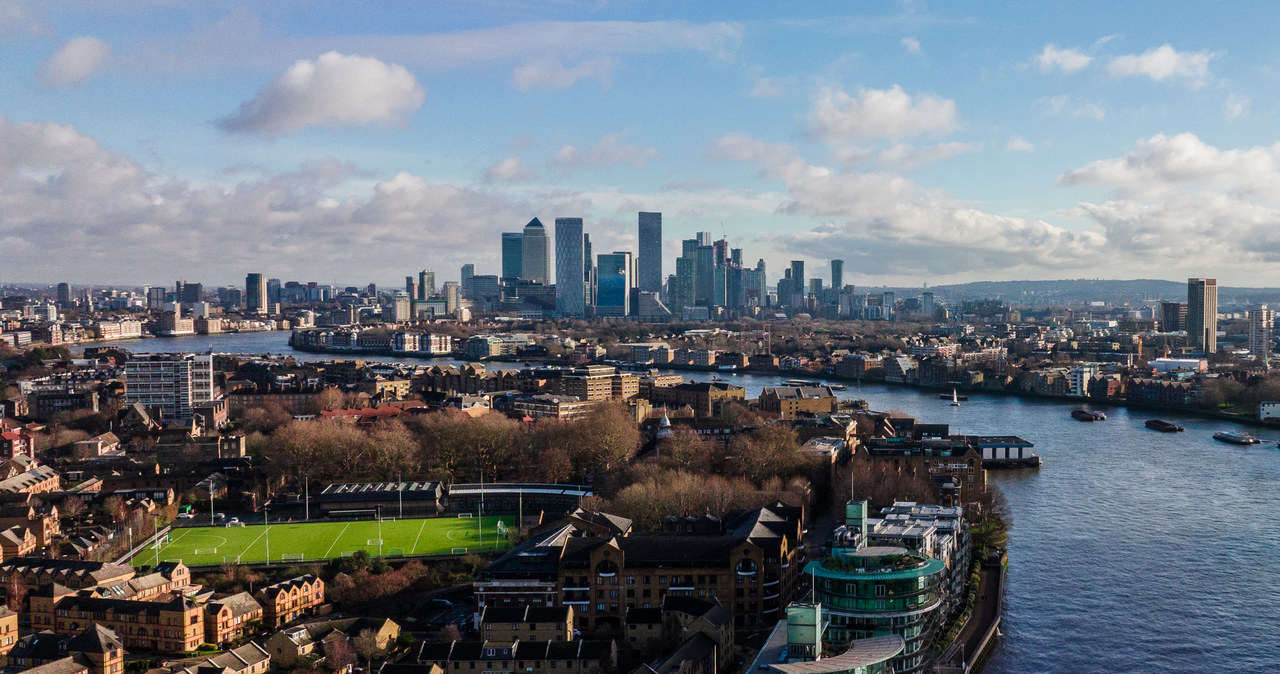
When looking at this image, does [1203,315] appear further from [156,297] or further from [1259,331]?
[156,297]

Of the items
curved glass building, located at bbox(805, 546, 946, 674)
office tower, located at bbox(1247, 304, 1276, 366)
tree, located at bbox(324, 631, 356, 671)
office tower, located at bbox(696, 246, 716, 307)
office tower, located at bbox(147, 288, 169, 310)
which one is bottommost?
tree, located at bbox(324, 631, 356, 671)

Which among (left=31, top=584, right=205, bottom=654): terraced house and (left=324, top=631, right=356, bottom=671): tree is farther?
(left=31, top=584, right=205, bottom=654): terraced house

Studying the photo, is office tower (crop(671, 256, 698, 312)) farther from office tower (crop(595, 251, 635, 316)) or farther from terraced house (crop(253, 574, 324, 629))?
terraced house (crop(253, 574, 324, 629))

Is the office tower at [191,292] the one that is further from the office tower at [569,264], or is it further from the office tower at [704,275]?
the office tower at [704,275]

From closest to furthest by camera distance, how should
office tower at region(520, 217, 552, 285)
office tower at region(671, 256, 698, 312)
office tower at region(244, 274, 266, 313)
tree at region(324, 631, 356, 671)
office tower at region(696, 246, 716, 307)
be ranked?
tree at region(324, 631, 356, 671), office tower at region(244, 274, 266, 313), office tower at region(671, 256, 698, 312), office tower at region(696, 246, 716, 307), office tower at region(520, 217, 552, 285)

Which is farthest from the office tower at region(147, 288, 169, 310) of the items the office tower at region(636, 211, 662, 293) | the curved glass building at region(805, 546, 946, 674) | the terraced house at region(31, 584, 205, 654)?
the curved glass building at region(805, 546, 946, 674)

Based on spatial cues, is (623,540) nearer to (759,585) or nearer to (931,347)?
(759,585)

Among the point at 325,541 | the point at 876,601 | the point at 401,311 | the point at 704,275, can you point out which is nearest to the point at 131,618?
the point at 325,541
